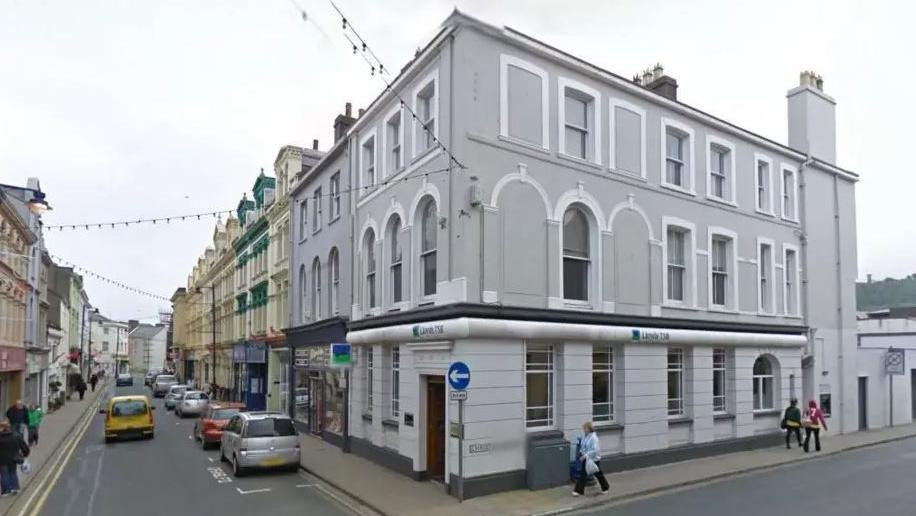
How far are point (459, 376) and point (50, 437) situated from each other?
21467 mm

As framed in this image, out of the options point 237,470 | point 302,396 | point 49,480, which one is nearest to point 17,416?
point 49,480

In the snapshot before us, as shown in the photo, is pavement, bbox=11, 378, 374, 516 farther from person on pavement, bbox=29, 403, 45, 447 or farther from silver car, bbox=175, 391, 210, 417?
silver car, bbox=175, 391, 210, 417

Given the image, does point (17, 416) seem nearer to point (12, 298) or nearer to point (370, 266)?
point (370, 266)

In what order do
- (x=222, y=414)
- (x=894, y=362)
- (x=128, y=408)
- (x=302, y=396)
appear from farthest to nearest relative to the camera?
1. (x=302, y=396)
2. (x=894, y=362)
3. (x=128, y=408)
4. (x=222, y=414)

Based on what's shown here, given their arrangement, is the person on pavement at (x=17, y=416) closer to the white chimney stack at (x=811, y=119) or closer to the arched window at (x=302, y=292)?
the arched window at (x=302, y=292)

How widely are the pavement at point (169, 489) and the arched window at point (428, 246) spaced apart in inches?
203

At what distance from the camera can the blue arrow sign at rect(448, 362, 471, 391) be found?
41.9 ft

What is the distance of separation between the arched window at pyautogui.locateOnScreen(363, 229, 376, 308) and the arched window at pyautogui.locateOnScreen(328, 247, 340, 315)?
138 inches

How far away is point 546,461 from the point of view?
1448 centimetres

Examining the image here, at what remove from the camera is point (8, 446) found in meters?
14.9

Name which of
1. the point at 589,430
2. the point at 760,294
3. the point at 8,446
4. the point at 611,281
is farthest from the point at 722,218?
the point at 8,446

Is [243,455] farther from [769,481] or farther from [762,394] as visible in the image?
[762,394]

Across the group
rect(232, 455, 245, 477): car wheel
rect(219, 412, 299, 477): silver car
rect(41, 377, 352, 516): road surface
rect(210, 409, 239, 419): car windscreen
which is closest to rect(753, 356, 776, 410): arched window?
rect(41, 377, 352, 516): road surface

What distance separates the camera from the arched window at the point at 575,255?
1642 centimetres
